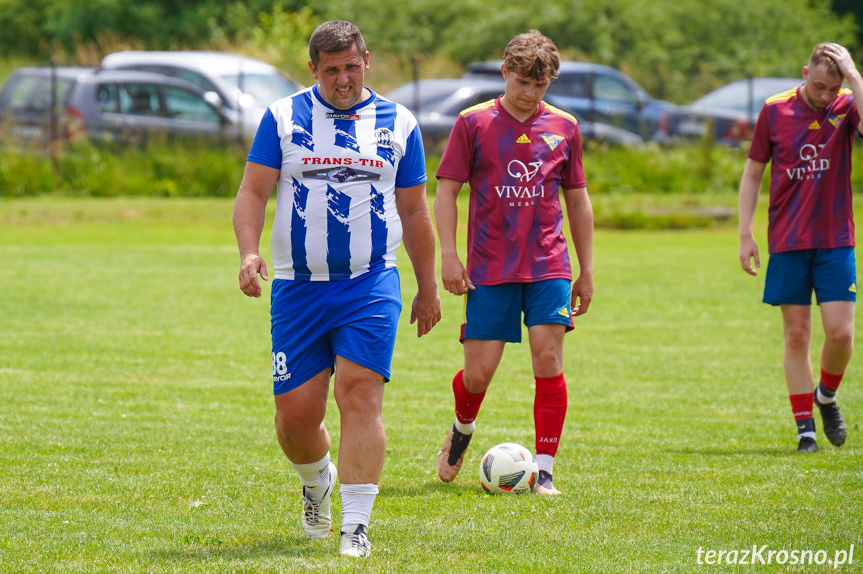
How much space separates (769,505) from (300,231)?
94.5 inches

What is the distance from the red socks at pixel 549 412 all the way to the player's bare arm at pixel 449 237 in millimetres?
612

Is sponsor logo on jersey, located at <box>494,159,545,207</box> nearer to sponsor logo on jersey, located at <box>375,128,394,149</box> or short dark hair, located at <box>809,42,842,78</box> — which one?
sponsor logo on jersey, located at <box>375,128,394,149</box>

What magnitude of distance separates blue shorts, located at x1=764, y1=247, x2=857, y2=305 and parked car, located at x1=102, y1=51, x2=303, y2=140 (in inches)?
569

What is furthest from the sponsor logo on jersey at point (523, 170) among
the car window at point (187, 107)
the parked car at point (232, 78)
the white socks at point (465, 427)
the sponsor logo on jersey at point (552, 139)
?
the car window at point (187, 107)

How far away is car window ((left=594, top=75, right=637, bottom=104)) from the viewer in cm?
2273

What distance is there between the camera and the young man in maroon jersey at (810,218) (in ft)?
21.1

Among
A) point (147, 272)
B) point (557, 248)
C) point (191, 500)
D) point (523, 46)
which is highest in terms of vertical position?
point (523, 46)

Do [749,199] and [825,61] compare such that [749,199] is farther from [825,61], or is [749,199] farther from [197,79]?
[197,79]

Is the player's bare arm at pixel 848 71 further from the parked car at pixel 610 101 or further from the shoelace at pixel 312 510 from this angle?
the parked car at pixel 610 101

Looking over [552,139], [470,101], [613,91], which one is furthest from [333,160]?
[613,91]

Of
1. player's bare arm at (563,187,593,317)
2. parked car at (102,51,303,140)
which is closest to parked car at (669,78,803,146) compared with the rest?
parked car at (102,51,303,140)

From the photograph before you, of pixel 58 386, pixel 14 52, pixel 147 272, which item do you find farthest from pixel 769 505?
pixel 14 52

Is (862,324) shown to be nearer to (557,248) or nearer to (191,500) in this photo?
(557,248)

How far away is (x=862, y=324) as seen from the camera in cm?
1095
